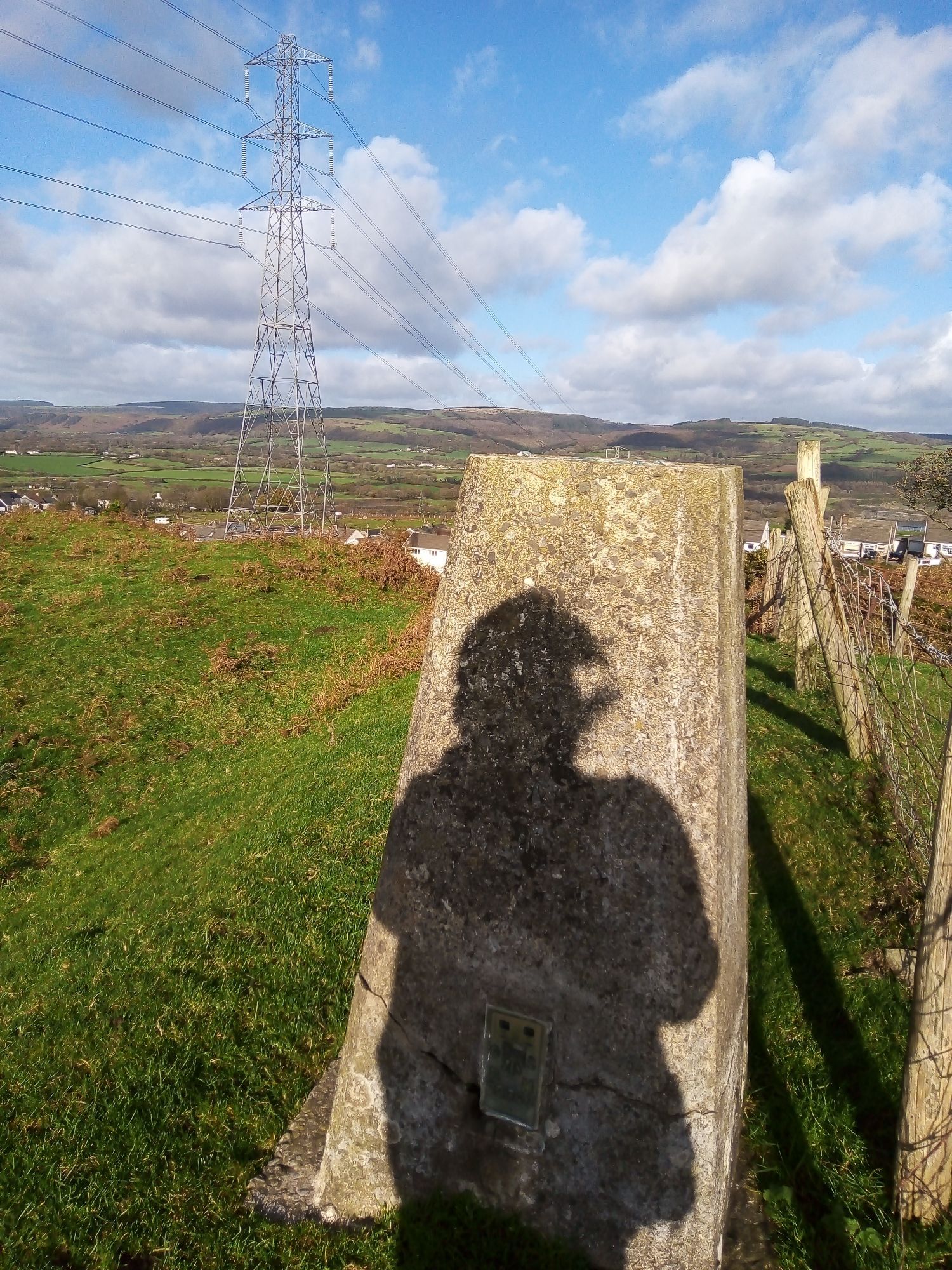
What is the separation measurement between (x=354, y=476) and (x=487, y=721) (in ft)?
244

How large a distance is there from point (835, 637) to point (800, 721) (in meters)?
1.30

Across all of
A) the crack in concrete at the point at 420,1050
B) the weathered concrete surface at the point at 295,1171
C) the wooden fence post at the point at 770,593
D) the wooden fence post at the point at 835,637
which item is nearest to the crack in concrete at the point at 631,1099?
the crack in concrete at the point at 420,1050

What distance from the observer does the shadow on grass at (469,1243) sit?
2320 mm

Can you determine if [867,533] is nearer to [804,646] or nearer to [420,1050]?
[804,646]

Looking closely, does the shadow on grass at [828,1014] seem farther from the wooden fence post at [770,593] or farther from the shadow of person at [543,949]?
the wooden fence post at [770,593]

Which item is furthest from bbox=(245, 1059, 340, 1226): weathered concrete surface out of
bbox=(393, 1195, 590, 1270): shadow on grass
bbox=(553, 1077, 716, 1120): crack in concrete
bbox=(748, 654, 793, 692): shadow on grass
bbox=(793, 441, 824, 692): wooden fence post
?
bbox=(748, 654, 793, 692): shadow on grass

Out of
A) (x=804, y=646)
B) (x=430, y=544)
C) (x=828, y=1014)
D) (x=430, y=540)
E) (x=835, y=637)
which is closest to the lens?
(x=828, y=1014)

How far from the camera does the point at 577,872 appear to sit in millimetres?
2260

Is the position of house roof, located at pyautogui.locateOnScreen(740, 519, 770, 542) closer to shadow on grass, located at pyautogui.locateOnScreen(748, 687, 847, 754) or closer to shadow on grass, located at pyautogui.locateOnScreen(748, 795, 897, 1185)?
shadow on grass, located at pyautogui.locateOnScreen(748, 687, 847, 754)

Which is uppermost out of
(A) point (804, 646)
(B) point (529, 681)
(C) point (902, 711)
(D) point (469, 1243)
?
(B) point (529, 681)

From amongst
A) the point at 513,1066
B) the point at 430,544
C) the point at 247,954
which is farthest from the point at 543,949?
the point at 430,544

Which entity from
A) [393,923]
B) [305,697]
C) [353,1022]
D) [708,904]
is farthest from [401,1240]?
[305,697]

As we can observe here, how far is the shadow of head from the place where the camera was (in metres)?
2.32

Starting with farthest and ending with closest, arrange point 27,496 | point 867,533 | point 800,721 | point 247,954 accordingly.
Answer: point 27,496 → point 867,533 → point 800,721 → point 247,954
